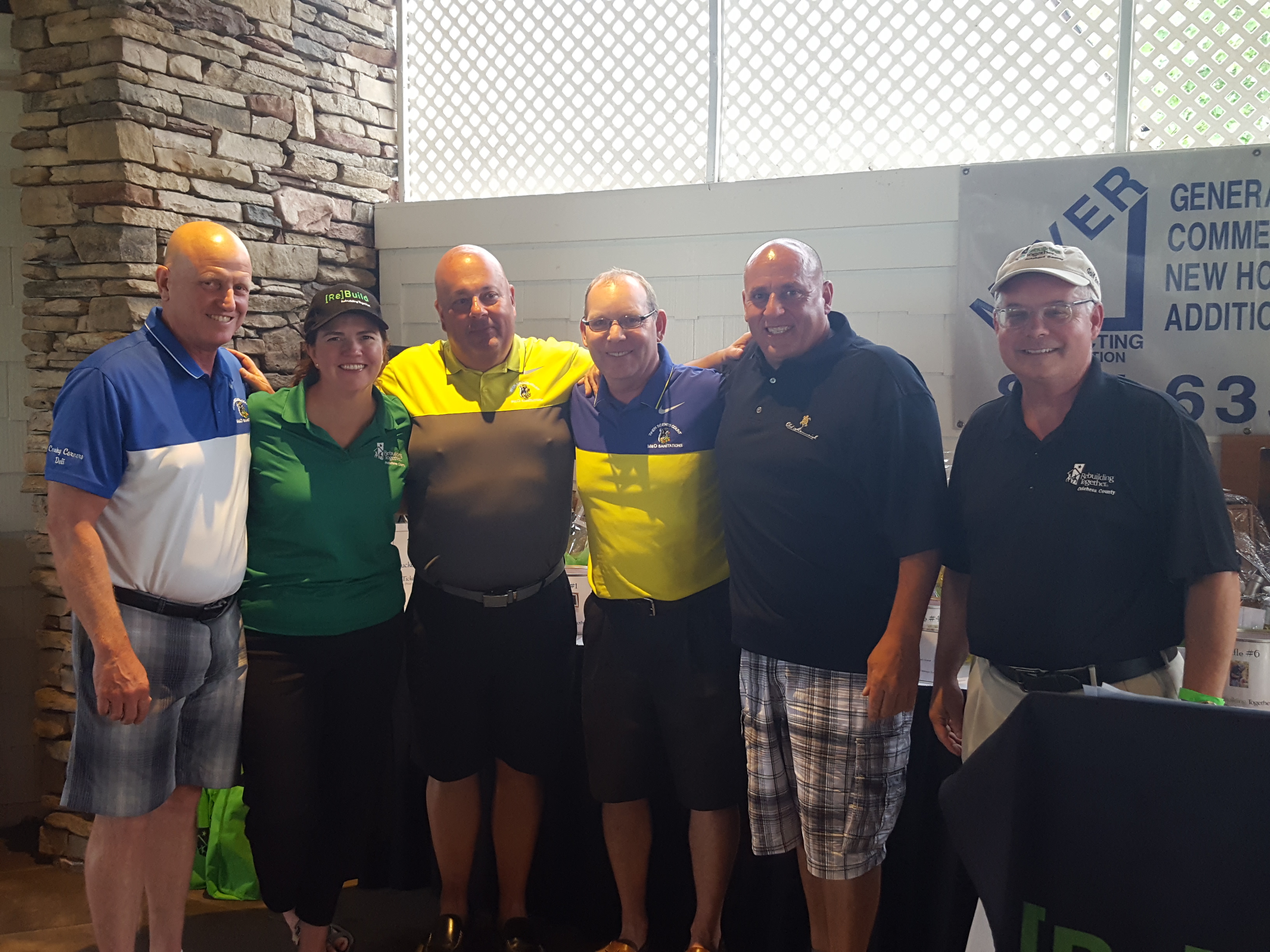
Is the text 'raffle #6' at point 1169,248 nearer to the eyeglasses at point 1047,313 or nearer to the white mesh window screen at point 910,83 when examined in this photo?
the white mesh window screen at point 910,83

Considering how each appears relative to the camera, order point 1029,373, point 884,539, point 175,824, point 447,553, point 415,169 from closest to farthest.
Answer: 1. point 1029,373
2. point 884,539
3. point 175,824
4. point 447,553
5. point 415,169

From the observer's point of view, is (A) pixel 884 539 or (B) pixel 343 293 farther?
(B) pixel 343 293

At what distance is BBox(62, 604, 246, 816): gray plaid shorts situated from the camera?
194 cm

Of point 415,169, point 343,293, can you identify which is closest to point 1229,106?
point 343,293

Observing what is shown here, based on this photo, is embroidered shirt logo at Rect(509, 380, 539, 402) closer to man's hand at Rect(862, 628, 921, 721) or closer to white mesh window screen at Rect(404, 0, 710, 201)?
man's hand at Rect(862, 628, 921, 721)

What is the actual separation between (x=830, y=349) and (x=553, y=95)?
233cm

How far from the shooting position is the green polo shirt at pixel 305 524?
2.12 metres

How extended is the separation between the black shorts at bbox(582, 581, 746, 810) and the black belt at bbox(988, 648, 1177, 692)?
69 centimetres

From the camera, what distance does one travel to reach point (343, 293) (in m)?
Result: 2.15

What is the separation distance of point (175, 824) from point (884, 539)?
1719mm

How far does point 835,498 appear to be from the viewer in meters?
1.96

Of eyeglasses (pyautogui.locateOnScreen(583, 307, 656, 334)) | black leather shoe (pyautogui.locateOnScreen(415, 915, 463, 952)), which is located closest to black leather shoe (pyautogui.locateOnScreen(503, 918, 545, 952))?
black leather shoe (pyautogui.locateOnScreen(415, 915, 463, 952))

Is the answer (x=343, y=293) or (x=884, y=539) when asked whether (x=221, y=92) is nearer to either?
(x=343, y=293)

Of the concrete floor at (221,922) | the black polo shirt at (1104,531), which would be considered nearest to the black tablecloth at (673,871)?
the concrete floor at (221,922)
